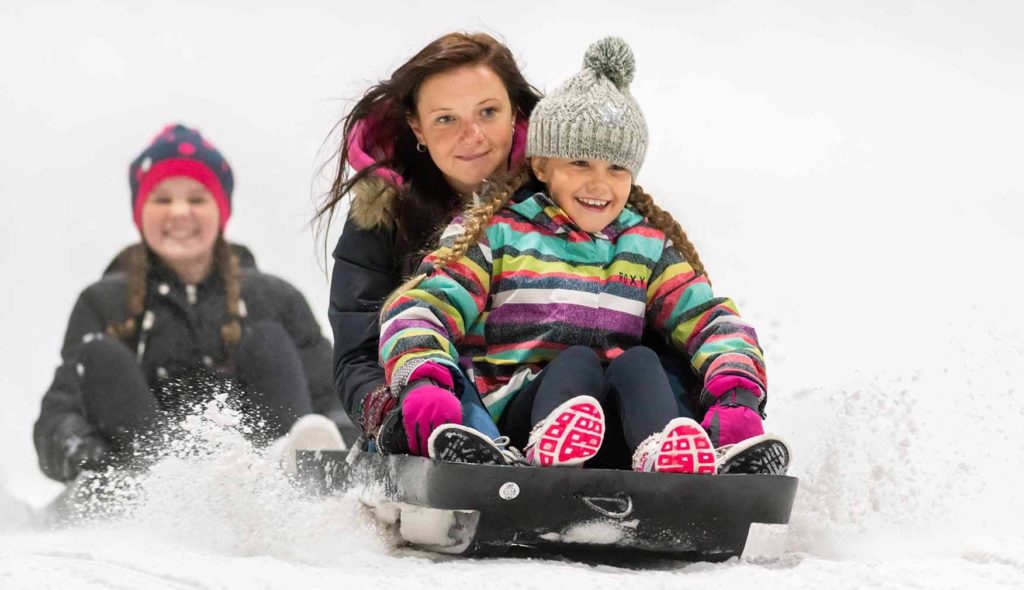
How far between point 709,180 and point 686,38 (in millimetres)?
727

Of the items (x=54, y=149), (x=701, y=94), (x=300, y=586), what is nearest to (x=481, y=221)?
(x=300, y=586)

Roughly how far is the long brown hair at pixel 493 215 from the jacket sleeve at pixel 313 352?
1550 mm

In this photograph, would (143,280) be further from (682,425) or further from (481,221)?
(682,425)

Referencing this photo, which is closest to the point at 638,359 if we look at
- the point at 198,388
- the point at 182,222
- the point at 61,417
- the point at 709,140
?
the point at 198,388

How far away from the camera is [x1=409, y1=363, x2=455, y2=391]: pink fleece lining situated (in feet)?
5.82

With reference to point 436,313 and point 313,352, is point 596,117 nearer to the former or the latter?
point 436,313

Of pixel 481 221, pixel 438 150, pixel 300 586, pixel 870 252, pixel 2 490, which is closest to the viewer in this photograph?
pixel 300 586

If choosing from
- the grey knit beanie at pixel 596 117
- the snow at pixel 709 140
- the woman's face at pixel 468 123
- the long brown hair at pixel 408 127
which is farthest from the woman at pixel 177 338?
the grey knit beanie at pixel 596 117

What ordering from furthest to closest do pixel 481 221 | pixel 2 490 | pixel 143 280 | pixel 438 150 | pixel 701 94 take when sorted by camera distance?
pixel 701 94
pixel 143 280
pixel 2 490
pixel 438 150
pixel 481 221

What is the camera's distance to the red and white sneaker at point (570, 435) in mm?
1646

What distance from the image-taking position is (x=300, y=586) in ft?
4.65

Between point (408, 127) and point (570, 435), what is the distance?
0.94 meters

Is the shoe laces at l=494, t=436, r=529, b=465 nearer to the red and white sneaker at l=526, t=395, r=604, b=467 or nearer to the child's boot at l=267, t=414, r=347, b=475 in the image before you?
the red and white sneaker at l=526, t=395, r=604, b=467

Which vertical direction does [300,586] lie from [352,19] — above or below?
below
